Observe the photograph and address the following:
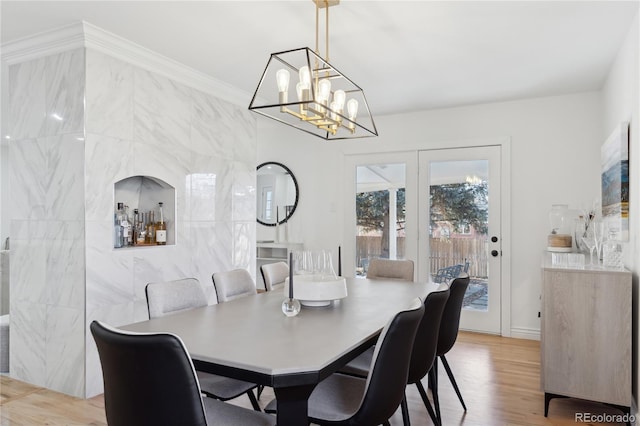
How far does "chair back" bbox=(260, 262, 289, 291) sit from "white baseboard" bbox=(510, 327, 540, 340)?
8.54 ft

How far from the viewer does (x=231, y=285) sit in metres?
2.78

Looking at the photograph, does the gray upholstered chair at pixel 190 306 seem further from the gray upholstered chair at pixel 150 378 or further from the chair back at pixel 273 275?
the chair back at pixel 273 275

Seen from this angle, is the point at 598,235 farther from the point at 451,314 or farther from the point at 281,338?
the point at 281,338

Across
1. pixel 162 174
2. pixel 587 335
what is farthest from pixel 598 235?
pixel 162 174

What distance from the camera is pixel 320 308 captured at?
7.41 ft

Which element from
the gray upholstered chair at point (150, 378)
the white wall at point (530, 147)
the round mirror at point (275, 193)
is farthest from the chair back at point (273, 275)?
the round mirror at point (275, 193)

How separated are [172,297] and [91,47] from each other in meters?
1.85

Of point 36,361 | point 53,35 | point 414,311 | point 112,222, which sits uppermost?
point 53,35

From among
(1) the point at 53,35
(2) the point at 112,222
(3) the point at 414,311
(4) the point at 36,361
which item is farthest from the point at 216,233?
(3) the point at 414,311

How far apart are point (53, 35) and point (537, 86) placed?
394cm

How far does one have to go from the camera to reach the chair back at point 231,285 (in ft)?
8.82

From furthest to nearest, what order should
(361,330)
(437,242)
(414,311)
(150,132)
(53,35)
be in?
(437,242) → (150,132) → (53,35) → (361,330) → (414,311)

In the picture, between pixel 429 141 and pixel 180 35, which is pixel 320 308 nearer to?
pixel 180 35

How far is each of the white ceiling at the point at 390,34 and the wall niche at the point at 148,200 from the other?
3.46ft
